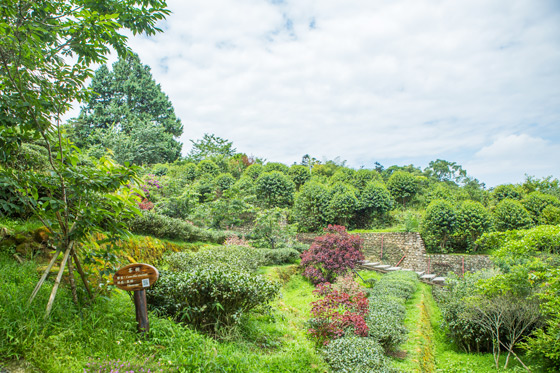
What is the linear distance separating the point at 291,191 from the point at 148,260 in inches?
554

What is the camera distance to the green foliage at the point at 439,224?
1609cm

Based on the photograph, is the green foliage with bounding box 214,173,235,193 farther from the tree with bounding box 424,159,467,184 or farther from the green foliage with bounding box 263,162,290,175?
the tree with bounding box 424,159,467,184

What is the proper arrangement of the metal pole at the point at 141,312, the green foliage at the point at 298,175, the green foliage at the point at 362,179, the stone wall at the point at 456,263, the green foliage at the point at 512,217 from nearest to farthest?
the metal pole at the point at 141,312 → the stone wall at the point at 456,263 → the green foliage at the point at 512,217 → the green foliage at the point at 362,179 → the green foliage at the point at 298,175

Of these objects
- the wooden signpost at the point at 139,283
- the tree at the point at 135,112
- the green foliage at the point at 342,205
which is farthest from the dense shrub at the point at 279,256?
the tree at the point at 135,112

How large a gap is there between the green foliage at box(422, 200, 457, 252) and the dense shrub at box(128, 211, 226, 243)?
489 inches

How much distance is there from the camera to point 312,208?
59.6 feet

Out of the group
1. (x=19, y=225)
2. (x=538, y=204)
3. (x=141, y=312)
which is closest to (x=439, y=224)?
(x=538, y=204)

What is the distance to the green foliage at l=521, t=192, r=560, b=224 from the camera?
16.4 metres

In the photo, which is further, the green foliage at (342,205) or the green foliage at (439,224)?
the green foliage at (342,205)

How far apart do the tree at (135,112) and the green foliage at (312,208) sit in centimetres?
1168

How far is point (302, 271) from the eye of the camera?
1136cm

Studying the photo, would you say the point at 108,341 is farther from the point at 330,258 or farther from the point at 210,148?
the point at 210,148

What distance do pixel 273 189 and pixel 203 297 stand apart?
15.0 metres

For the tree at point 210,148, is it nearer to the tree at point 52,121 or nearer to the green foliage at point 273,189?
the green foliage at point 273,189
